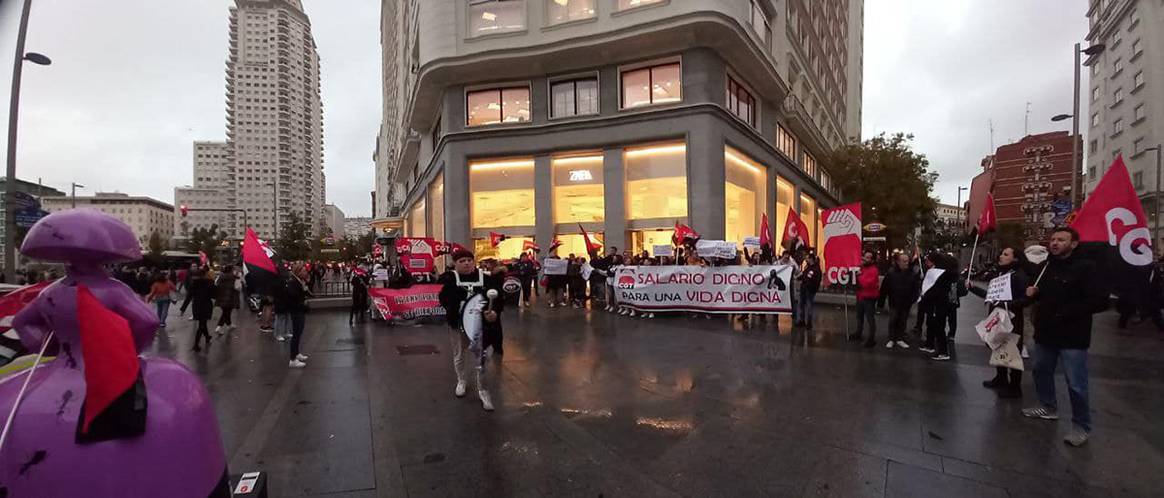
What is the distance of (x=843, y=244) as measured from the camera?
10586 millimetres

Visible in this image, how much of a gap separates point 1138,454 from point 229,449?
8.09 metres

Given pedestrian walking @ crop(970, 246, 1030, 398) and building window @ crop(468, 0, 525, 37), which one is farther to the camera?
building window @ crop(468, 0, 525, 37)

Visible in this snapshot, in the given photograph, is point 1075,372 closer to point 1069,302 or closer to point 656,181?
point 1069,302

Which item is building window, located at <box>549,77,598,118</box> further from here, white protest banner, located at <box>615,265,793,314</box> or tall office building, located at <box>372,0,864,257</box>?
white protest banner, located at <box>615,265,793,314</box>

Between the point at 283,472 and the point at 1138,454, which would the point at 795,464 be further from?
the point at 283,472

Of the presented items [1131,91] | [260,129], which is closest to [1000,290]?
[1131,91]

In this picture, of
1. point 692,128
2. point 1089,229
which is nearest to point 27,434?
point 1089,229

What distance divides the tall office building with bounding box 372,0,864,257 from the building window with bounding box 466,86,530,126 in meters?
0.05

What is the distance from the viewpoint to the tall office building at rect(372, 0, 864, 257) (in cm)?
2130

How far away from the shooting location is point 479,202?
24812 mm

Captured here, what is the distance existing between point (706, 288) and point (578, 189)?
12194 mm

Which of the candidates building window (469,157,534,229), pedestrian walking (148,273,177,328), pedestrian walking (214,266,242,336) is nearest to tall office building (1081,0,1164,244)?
building window (469,157,534,229)

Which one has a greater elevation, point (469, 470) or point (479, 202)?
point (479, 202)

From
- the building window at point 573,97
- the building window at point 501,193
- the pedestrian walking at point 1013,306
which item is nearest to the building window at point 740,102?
the building window at point 573,97
